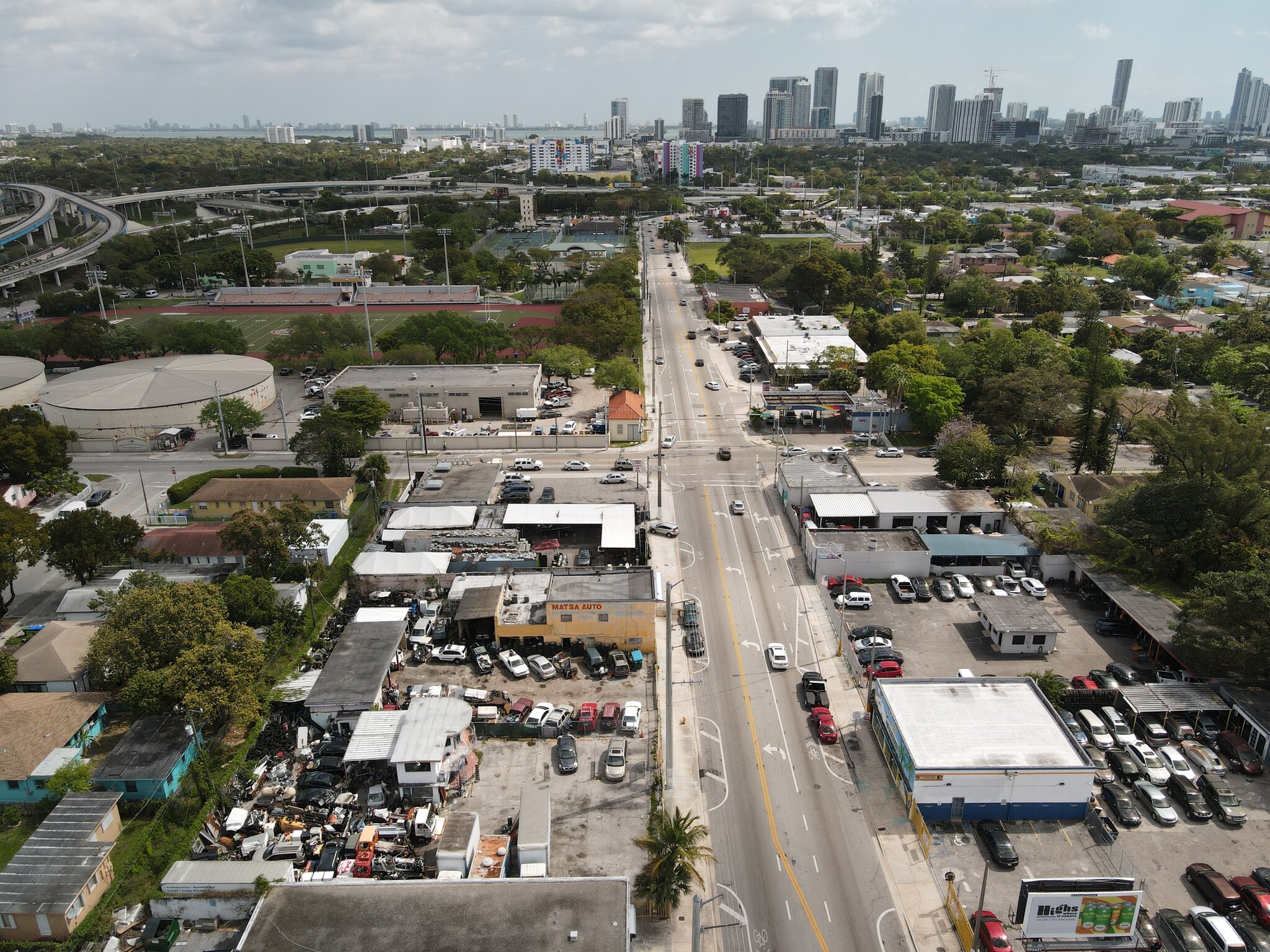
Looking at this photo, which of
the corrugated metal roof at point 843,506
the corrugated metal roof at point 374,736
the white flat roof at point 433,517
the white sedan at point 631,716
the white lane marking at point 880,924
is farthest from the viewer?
the corrugated metal roof at point 843,506

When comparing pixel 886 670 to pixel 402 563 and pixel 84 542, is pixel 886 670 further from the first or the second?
pixel 84 542

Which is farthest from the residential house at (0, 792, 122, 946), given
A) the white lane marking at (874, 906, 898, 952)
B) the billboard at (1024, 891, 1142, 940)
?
the billboard at (1024, 891, 1142, 940)

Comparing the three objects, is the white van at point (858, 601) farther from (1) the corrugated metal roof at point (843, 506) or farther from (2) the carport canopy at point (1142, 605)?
(2) the carport canopy at point (1142, 605)

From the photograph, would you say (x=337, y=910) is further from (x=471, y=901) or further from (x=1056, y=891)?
(x=1056, y=891)

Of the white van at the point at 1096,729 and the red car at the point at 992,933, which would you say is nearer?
the red car at the point at 992,933

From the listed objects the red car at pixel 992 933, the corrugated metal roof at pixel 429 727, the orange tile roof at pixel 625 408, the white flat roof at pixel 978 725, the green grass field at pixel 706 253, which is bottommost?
the red car at pixel 992 933

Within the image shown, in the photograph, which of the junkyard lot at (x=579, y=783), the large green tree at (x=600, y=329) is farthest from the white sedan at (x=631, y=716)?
the large green tree at (x=600, y=329)

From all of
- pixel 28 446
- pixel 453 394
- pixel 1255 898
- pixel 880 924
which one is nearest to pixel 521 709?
pixel 880 924
